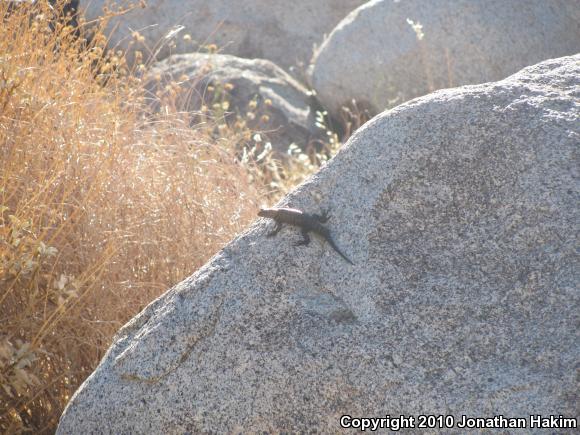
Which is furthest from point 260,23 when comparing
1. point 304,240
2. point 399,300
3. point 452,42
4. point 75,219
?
point 399,300

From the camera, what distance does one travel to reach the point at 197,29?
9.84m

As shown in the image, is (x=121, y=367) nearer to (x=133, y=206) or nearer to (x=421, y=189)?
(x=421, y=189)

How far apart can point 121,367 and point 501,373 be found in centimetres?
134

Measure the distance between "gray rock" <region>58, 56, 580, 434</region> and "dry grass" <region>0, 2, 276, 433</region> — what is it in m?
0.85

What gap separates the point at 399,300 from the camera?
2.65m

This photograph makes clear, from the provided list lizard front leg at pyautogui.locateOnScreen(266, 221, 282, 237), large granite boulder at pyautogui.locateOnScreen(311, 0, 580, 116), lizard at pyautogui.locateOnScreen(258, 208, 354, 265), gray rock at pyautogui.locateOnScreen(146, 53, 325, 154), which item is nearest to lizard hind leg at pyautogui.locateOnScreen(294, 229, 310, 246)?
lizard at pyautogui.locateOnScreen(258, 208, 354, 265)

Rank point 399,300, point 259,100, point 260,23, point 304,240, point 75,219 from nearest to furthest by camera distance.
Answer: point 399,300, point 304,240, point 75,219, point 259,100, point 260,23

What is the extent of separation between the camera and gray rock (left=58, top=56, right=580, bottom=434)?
251 cm

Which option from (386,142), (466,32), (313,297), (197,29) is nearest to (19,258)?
(313,297)

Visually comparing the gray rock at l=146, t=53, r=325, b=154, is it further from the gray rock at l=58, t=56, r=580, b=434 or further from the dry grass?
the gray rock at l=58, t=56, r=580, b=434

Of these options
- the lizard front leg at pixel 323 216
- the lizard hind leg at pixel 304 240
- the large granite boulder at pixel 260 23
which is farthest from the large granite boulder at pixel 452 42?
the lizard hind leg at pixel 304 240

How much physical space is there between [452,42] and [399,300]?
17.8ft

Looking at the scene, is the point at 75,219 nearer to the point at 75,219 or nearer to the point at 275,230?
the point at 75,219

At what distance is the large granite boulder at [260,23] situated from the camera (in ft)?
32.3
